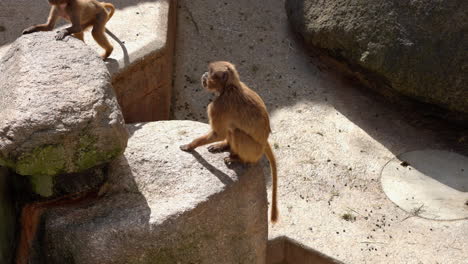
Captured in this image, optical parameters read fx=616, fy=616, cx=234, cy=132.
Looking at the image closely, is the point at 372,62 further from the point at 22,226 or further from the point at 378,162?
the point at 22,226

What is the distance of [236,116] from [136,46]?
2706 millimetres

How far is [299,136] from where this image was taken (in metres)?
8.73

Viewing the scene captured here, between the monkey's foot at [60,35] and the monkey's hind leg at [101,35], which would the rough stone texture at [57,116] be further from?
the monkey's hind leg at [101,35]

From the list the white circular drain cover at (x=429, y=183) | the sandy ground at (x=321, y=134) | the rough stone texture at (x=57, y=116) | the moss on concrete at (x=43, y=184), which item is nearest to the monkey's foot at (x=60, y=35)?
the rough stone texture at (x=57, y=116)

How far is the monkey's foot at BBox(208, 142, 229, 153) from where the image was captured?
6426 mm

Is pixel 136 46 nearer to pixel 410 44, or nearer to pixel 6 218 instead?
pixel 6 218

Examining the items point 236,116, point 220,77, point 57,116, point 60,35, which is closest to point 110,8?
point 60,35

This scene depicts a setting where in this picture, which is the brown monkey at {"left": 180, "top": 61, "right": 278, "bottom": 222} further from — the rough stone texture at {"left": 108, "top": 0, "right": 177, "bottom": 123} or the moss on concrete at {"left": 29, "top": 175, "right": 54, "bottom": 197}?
the rough stone texture at {"left": 108, "top": 0, "right": 177, "bottom": 123}

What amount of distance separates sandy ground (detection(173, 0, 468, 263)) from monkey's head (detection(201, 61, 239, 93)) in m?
1.98

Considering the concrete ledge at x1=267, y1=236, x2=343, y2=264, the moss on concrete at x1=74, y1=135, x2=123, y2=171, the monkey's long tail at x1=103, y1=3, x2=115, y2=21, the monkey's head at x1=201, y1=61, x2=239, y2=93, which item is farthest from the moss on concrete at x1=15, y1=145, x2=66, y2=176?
the monkey's long tail at x1=103, y1=3, x2=115, y2=21

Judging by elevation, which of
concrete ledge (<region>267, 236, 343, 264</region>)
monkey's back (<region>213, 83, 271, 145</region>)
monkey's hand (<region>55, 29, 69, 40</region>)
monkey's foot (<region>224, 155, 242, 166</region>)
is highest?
monkey's hand (<region>55, 29, 69, 40</region>)

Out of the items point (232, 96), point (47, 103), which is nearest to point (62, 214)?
point (47, 103)

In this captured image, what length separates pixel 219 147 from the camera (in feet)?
21.2

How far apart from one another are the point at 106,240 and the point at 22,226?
0.96m
